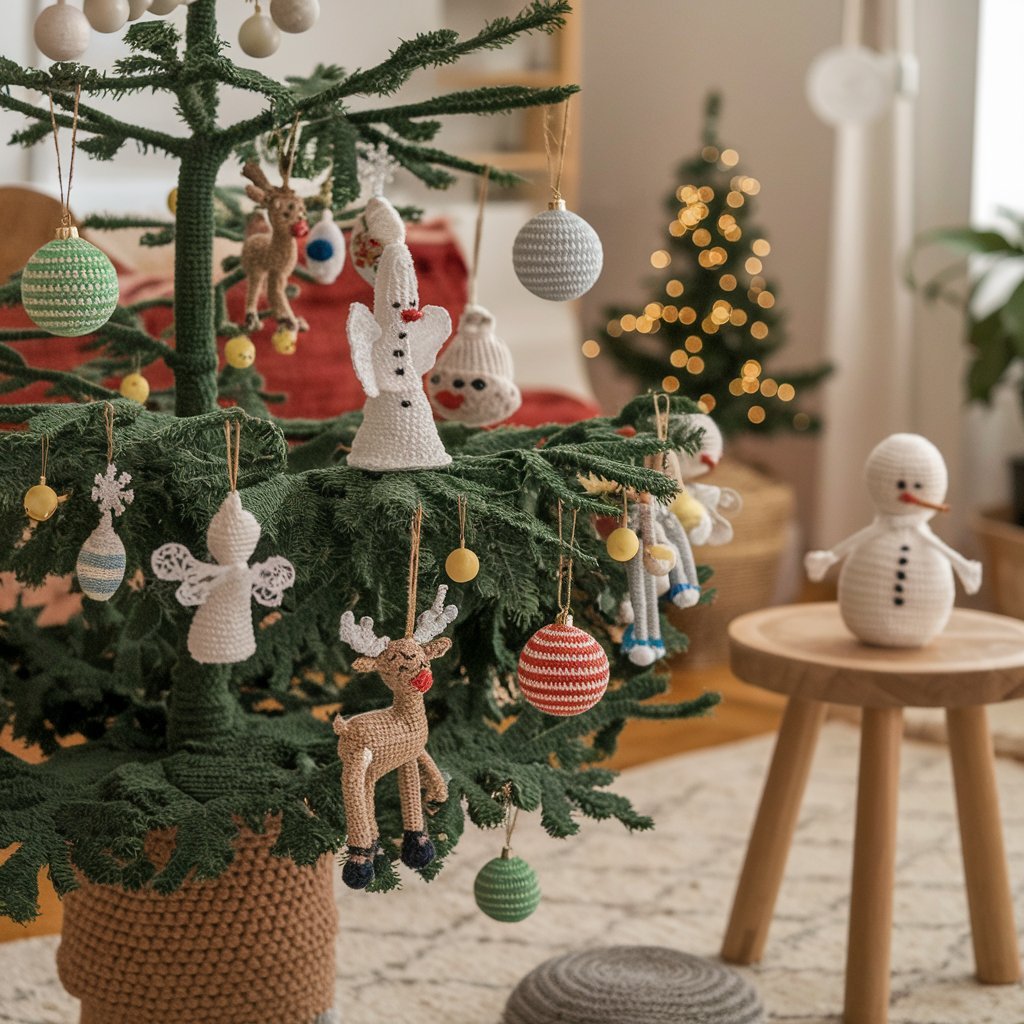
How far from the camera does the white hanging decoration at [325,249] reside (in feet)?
4.48

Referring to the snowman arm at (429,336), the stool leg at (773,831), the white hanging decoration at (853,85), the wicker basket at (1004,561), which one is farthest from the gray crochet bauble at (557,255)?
the white hanging decoration at (853,85)

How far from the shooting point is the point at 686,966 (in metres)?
1.59

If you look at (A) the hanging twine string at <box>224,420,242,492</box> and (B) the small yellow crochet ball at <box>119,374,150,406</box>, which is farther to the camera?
(B) the small yellow crochet ball at <box>119,374,150,406</box>

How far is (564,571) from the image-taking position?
1.29 m

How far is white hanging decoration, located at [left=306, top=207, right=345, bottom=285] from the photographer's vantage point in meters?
1.37

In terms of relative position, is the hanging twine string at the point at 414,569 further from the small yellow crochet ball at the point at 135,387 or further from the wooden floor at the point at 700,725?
Result: the wooden floor at the point at 700,725

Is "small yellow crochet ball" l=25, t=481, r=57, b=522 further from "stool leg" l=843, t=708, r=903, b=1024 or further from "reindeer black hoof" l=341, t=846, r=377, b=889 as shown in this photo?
"stool leg" l=843, t=708, r=903, b=1024

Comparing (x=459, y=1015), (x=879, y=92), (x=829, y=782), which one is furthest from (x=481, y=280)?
(x=459, y=1015)

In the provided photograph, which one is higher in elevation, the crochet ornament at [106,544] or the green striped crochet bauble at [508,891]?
the crochet ornament at [106,544]

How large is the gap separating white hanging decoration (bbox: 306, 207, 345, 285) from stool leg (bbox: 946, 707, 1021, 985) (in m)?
0.83

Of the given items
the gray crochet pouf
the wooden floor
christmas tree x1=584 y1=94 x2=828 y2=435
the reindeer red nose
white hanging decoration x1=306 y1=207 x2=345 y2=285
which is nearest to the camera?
the reindeer red nose

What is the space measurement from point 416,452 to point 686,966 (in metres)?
0.73

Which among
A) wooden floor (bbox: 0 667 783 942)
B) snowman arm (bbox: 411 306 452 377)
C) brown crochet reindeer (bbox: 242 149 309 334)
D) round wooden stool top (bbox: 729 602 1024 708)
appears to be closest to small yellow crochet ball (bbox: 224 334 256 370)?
brown crochet reindeer (bbox: 242 149 309 334)

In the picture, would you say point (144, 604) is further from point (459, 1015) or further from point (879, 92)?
point (879, 92)
